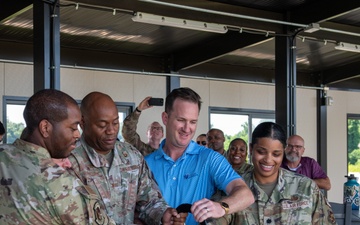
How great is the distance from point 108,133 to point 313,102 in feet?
34.3

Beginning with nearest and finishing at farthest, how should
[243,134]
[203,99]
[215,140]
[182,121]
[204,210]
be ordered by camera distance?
[204,210], [182,121], [215,140], [203,99], [243,134]

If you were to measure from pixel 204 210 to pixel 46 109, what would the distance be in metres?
0.76

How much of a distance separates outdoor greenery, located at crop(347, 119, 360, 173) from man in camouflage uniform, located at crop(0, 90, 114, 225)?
1183 cm

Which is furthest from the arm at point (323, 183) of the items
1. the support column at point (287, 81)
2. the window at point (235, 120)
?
the window at point (235, 120)

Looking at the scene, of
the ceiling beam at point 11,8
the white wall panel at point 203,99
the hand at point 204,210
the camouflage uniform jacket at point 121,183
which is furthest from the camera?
the white wall panel at point 203,99

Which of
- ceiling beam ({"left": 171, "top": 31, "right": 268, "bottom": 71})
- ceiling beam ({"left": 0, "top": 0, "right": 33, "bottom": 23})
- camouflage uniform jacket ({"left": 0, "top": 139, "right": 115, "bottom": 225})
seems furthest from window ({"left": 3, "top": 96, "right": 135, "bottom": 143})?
camouflage uniform jacket ({"left": 0, "top": 139, "right": 115, "bottom": 225})

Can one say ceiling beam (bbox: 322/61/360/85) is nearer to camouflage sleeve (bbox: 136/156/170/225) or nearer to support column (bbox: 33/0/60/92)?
support column (bbox: 33/0/60/92)

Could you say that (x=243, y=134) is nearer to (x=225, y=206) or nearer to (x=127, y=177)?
(x=127, y=177)

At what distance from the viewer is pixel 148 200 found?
2764mm

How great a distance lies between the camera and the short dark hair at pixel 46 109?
2.18 metres

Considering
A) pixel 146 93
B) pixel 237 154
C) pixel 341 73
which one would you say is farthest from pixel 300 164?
pixel 341 73

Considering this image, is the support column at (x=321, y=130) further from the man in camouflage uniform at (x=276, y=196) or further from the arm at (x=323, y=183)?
the man in camouflage uniform at (x=276, y=196)

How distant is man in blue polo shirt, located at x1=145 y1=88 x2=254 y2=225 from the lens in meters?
2.85

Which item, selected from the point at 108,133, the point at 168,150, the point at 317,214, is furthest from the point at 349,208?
the point at 108,133
